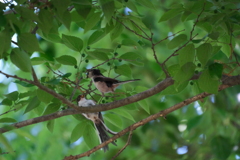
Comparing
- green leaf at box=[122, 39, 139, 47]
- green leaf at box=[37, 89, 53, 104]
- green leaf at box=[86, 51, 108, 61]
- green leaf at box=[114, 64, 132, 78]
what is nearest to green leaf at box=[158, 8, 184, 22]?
green leaf at box=[122, 39, 139, 47]

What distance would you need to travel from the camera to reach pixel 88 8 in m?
2.45

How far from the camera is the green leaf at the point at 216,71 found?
7.73 ft

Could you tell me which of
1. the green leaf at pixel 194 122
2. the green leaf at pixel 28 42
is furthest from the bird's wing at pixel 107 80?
the green leaf at pixel 194 122

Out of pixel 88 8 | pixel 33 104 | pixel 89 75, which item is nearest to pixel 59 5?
pixel 88 8

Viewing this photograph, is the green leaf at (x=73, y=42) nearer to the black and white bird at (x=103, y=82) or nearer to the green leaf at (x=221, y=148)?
the black and white bird at (x=103, y=82)

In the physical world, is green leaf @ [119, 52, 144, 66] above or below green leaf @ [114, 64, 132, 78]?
above

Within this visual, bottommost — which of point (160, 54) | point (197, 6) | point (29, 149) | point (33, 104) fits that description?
point (33, 104)

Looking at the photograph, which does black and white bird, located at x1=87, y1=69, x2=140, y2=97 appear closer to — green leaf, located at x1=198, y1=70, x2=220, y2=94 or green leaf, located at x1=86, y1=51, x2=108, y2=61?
green leaf, located at x1=86, y1=51, x2=108, y2=61

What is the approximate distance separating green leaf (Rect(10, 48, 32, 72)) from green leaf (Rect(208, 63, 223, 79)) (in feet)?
4.21

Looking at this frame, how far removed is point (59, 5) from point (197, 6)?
105 centimetres

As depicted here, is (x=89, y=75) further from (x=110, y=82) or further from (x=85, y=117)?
(x=85, y=117)

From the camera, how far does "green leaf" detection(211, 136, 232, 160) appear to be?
438 centimetres

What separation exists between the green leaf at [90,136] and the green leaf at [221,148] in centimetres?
192

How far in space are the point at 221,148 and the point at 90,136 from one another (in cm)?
207
